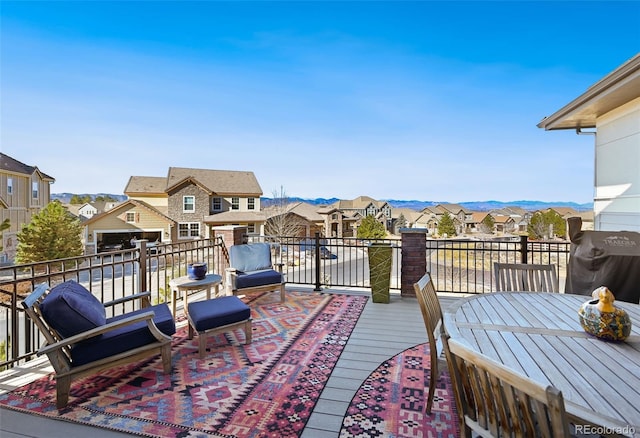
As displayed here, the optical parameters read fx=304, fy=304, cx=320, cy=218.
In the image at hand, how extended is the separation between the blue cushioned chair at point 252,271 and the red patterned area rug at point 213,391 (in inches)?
44.3

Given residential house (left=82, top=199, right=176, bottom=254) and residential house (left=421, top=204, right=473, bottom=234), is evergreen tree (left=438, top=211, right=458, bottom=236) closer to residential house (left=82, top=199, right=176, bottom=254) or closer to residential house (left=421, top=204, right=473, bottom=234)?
residential house (left=421, top=204, right=473, bottom=234)

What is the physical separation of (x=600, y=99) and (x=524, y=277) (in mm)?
2940

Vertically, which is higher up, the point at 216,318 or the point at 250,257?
the point at 250,257

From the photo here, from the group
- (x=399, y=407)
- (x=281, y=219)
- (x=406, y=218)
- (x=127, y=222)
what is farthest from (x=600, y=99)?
(x=406, y=218)

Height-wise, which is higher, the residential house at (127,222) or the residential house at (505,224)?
the residential house at (127,222)

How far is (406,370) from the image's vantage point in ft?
9.20

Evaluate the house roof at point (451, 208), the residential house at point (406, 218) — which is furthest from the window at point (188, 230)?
the house roof at point (451, 208)

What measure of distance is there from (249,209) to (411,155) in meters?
12.8

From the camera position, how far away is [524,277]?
3125mm

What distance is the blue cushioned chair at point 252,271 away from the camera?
15.3ft

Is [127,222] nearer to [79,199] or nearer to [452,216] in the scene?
[79,199]

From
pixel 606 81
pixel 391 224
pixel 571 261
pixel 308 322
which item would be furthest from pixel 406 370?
pixel 391 224

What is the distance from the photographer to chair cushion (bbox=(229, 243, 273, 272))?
201 inches

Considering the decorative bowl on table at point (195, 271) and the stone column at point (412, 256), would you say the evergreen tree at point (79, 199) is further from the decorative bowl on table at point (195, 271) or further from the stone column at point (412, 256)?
the stone column at point (412, 256)
